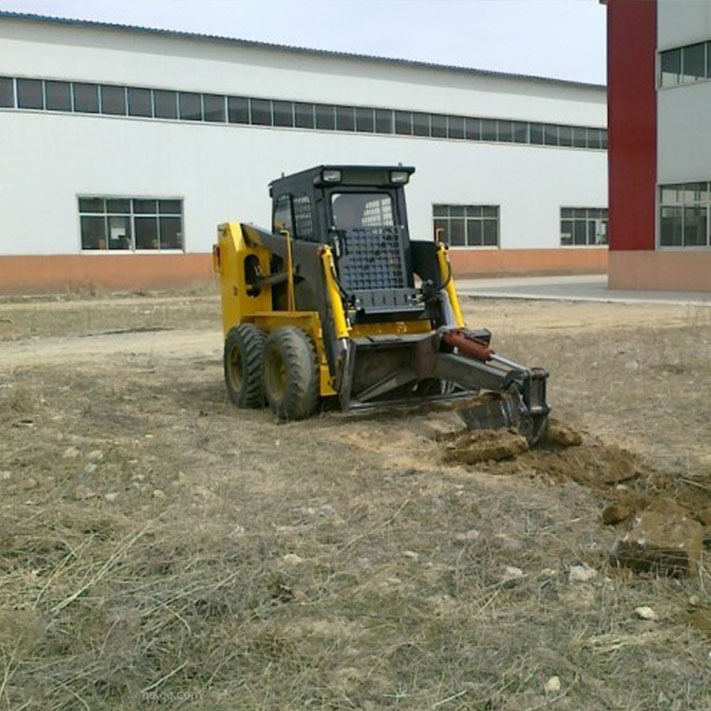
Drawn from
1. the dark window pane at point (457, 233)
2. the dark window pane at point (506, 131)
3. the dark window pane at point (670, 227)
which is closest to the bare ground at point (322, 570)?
the dark window pane at point (670, 227)

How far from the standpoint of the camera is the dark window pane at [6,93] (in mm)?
28844

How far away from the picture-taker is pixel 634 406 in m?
9.20

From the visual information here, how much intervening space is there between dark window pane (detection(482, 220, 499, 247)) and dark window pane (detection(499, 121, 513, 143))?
11.4ft

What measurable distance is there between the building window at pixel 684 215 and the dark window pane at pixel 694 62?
2839mm

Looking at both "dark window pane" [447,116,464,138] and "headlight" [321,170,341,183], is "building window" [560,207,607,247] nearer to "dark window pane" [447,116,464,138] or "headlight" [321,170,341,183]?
"dark window pane" [447,116,464,138]

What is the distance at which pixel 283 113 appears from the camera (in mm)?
34594

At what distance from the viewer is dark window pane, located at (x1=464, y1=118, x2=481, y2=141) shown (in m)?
39.7

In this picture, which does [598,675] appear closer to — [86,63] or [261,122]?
[86,63]

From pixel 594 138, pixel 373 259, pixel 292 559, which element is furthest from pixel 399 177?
pixel 594 138

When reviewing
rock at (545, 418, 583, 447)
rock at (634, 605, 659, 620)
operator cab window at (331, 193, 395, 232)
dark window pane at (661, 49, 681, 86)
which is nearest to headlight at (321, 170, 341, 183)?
operator cab window at (331, 193, 395, 232)

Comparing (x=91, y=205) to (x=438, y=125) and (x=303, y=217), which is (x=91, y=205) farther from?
(x=303, y=217)

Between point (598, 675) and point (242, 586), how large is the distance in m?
1.70

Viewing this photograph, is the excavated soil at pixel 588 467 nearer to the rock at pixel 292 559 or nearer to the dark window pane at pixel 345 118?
the rock at pixel 292 559

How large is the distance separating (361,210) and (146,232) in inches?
952
